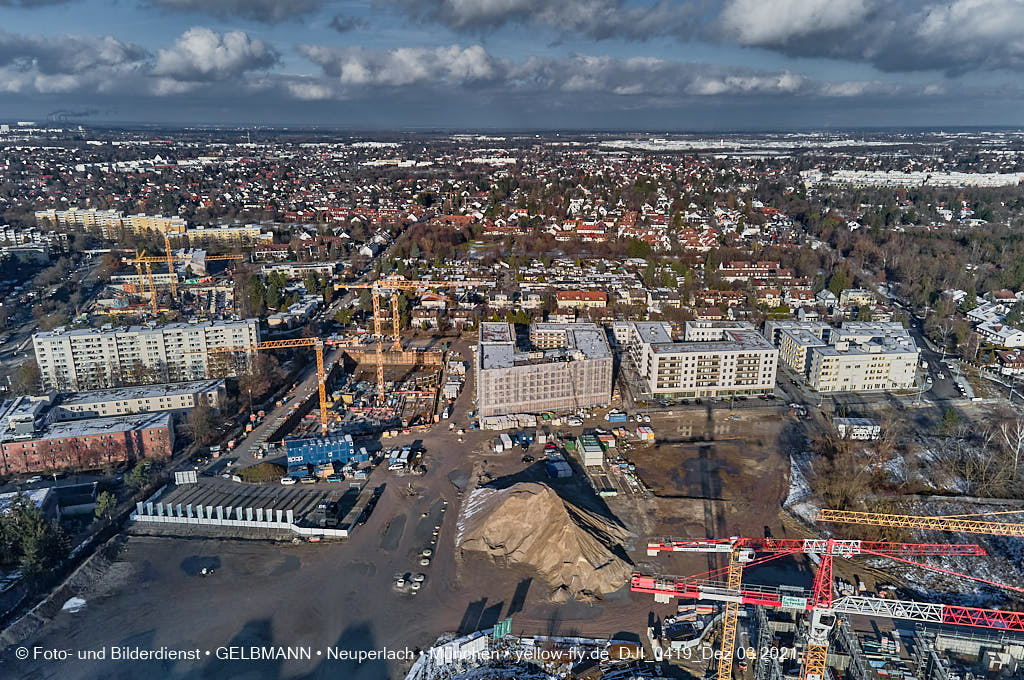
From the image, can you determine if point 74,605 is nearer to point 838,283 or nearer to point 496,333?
point 496,333

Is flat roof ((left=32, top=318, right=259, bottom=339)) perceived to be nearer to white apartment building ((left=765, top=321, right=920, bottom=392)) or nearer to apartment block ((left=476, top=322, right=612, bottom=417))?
apartment block ((left=476, top=322, right=612, bottom=417))

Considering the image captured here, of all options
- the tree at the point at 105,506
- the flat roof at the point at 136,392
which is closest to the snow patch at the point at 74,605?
the tree at the point at 105,506

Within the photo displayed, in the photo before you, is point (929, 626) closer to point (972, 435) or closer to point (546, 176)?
point (972, 435)

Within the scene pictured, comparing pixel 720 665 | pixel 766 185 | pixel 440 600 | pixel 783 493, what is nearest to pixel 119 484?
pixel 440 600

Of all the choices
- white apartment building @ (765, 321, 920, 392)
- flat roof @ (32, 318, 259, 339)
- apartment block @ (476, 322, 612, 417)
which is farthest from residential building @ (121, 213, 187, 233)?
white apartment building @ (765, 321, 920, 392)

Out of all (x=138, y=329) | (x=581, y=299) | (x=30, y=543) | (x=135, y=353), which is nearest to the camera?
(x=30, y=543)

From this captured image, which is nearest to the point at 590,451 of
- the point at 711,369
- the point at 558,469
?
the point at 558,469
